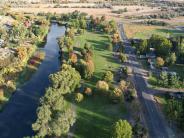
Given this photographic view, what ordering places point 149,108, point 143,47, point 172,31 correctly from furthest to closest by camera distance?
point 172,31, point 143,47, point 149,108

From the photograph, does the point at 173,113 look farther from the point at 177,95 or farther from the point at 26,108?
the point at 26,108

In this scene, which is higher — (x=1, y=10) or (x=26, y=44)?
(x=1, y=10)

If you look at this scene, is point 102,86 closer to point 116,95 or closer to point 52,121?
point 116,95

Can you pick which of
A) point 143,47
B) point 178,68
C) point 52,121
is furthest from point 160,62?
point 52,121

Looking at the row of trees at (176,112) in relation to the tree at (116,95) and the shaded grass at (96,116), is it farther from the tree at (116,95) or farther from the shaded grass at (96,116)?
the tree at (116,95)

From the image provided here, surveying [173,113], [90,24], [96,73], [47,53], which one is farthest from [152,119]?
[90,24]

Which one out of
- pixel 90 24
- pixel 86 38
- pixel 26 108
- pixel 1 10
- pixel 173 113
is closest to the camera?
pixel 173 113

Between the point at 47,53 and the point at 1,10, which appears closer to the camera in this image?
the point at 47,53
